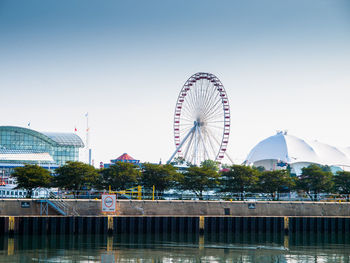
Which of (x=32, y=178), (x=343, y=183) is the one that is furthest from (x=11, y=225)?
(x=343, y=183)

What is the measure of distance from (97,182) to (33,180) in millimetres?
11361

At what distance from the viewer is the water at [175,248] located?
49688mm

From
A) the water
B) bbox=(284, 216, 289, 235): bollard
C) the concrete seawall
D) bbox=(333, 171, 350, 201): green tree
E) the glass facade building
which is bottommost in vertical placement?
the water

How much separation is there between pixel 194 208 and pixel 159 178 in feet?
82.5

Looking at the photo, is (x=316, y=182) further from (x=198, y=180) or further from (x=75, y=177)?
(x=75, y=177)

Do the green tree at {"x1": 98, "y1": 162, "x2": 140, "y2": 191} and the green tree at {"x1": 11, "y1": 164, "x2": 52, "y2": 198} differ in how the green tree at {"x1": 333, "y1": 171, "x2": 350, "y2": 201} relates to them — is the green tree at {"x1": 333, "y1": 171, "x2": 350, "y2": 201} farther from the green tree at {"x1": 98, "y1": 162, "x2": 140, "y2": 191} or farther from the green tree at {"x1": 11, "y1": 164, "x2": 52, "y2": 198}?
the green tree at {"x1": 11, "y1": 164, "x2": 52, "y2": 198}

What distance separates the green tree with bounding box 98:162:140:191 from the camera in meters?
94.7

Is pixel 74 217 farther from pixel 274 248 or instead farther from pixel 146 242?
pixel 274 248

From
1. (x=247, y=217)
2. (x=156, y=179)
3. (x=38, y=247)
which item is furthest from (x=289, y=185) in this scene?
(x=38, y=247)

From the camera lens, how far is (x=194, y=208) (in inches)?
2822

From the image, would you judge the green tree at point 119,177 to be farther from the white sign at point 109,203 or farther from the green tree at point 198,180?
the white sign at point 109,203

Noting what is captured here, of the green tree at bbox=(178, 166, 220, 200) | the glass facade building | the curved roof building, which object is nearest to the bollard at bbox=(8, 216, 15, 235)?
the green tree at bbox=(178, 166, 220, 200)

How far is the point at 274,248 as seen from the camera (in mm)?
57188

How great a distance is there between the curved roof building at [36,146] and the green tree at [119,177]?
76.6 meters
